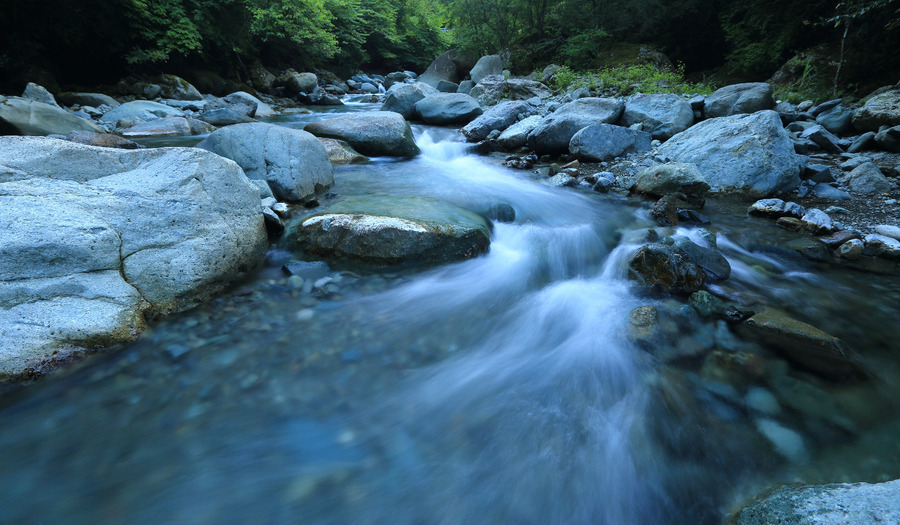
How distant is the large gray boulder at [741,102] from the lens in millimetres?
8076

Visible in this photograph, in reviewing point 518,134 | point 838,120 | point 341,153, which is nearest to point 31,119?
point 341,153

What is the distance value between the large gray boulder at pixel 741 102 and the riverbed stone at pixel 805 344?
7.20m

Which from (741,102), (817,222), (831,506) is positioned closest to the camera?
(831,506)

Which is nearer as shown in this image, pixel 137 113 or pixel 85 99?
pixel 137 113

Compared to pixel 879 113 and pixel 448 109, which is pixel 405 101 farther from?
pixel 879 113

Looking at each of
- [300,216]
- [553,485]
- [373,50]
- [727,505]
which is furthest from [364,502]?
[373,50]

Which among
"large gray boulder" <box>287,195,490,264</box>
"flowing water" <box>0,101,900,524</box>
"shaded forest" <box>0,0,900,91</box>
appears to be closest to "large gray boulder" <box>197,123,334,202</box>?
"large gray boulder" <box>287,195,490,264</box>

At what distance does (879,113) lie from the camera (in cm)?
668

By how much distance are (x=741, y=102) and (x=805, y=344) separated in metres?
7.82

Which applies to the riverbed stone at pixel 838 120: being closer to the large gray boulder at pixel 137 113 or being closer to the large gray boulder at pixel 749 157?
the large gray boulder at pixel 749 157

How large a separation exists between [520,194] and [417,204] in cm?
230

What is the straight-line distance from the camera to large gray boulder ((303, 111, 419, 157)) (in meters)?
7.59

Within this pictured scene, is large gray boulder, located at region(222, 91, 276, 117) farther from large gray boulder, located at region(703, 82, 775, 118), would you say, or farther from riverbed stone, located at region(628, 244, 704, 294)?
riverbed stone, located at region(628, 244, 704, 294)

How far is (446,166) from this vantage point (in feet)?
25.1
